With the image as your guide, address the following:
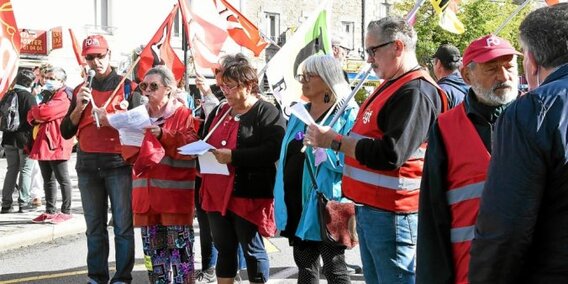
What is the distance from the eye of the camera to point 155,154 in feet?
17.2

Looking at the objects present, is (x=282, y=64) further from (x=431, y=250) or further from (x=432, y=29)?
(x=432, y=29)

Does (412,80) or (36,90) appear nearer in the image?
(412,80)

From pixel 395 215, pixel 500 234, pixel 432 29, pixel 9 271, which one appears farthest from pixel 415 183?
pixel 432 29

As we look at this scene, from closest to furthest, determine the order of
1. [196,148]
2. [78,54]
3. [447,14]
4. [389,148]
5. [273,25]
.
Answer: [389,148] < [196,148] < [447,14] < [78,54] < [273,25]

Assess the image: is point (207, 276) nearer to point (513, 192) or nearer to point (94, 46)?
point (94, 46)

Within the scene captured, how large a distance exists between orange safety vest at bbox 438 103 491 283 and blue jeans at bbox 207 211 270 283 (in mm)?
2248

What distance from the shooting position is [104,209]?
599 centimetres

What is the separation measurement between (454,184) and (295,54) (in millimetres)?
3071

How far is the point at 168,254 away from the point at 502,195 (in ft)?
11.9

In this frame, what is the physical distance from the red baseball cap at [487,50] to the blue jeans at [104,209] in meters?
3.41

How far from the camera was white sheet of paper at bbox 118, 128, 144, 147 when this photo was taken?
543 centimetres

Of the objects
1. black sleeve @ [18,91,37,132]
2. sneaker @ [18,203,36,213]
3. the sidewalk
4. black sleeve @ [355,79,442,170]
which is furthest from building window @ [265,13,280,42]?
black sleeve @ [355,79,442,170]

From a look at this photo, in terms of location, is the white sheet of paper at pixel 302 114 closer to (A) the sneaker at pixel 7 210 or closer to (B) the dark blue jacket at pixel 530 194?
(B) the dark blue jacket at pixel 530 194

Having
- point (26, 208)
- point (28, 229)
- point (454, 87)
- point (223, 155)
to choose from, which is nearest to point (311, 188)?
point (223, 155)
